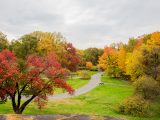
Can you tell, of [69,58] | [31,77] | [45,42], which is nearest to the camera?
[31,77]

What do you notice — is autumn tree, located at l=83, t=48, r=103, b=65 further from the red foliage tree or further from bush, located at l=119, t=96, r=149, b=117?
the red foliage tree

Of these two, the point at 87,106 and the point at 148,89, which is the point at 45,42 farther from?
the point at 148,89

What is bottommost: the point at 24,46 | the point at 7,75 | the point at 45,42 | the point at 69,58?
the point at 7,75

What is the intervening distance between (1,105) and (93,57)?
352 feet

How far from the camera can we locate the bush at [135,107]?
3678 centimetres

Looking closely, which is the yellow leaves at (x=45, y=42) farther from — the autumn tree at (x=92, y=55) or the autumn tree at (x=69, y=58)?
the autumn tree at (x=92, y=55)

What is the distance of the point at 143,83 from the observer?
41.5m

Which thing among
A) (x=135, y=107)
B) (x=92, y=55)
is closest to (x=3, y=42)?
(x=135, y=107)

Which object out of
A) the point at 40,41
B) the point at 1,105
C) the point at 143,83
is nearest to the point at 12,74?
Answer: the point at 1,105

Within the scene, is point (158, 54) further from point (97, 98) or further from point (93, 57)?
point (93, 57)

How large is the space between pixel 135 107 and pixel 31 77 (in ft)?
50.0

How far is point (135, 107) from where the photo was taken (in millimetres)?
37062

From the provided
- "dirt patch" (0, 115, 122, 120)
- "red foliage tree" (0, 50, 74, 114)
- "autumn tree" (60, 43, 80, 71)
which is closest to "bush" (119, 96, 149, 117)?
"red foliage tree" (0, 50, 74, 114)

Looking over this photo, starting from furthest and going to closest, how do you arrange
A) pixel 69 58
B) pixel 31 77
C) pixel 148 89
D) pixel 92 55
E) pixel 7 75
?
pixel 92 55
pixel 69 58
pixel 148 89
pixel 31 77
pixel 7 75
